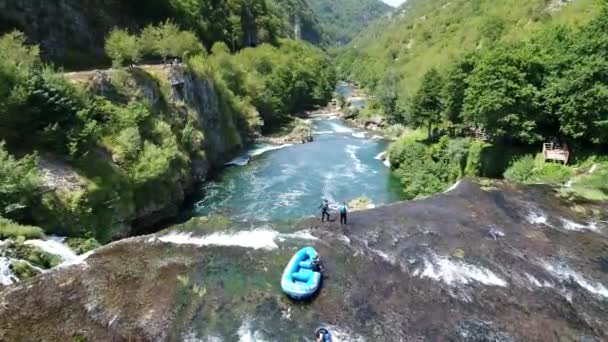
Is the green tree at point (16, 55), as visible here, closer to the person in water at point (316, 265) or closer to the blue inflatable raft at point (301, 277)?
the blue inflatable raft at point (301, 277)

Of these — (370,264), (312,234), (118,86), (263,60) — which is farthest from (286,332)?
(263,60)

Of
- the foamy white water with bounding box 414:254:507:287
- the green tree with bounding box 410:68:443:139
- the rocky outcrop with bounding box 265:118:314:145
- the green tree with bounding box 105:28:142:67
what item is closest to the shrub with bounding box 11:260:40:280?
the foamy white water with bounding box 414:254:507:287

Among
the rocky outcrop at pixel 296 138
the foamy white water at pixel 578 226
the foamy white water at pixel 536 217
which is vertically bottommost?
the rocky outcrop at pixel 296 138

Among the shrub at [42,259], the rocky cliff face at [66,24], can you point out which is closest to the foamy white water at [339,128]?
the rocky cliff face at [66,24]

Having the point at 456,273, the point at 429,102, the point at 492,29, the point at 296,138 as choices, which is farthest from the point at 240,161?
the point at 492,29

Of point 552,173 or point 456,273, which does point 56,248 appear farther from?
point 552,173
